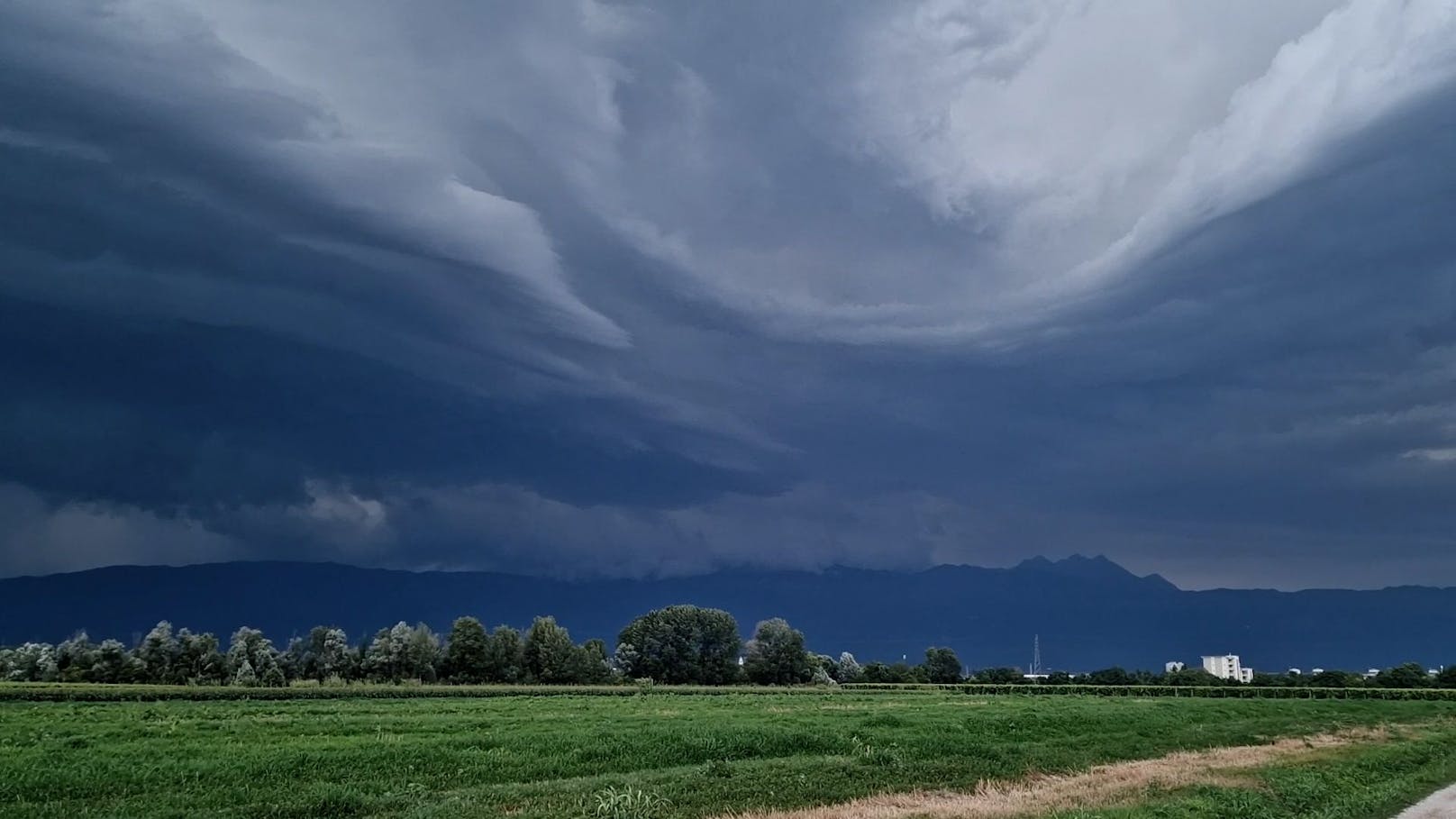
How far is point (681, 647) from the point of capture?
541 feet

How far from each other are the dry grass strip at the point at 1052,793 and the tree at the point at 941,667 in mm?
158638

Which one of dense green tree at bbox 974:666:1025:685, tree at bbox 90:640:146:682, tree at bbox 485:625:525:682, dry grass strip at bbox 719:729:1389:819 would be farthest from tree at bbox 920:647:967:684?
dry grass strip at bbox 719:729:1389:819

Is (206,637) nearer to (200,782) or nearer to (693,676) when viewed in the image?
(693,676)

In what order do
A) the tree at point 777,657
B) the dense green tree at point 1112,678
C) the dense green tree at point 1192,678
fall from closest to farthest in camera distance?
the dense green tree at point 1192,678 < the dense green tree at point 1112,678 < the tree at point 777,657

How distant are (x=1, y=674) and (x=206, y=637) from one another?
22.9 meters

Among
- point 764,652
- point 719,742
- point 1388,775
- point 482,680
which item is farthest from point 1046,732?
point 764,652

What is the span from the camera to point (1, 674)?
111750 mm

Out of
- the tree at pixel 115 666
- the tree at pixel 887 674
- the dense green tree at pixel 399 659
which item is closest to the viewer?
the tree at pixel 115 666

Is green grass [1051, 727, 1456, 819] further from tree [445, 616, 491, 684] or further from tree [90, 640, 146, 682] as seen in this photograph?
tree [90, 640, 146, 682]

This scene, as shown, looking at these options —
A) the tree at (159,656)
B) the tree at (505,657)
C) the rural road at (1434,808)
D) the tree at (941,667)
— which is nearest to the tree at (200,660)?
the tree at (159,656)

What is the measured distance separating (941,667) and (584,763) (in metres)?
179

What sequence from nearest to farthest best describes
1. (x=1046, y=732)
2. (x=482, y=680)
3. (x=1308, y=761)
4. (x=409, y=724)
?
1. (x=1308, y=761)
2. (x=409, y=724)
3. (x=1046, y=732)
4. (x=482, y=680)

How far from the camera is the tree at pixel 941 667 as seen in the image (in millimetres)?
192125

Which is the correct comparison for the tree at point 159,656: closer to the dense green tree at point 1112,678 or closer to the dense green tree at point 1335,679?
the dense green tree at point 1112,678
